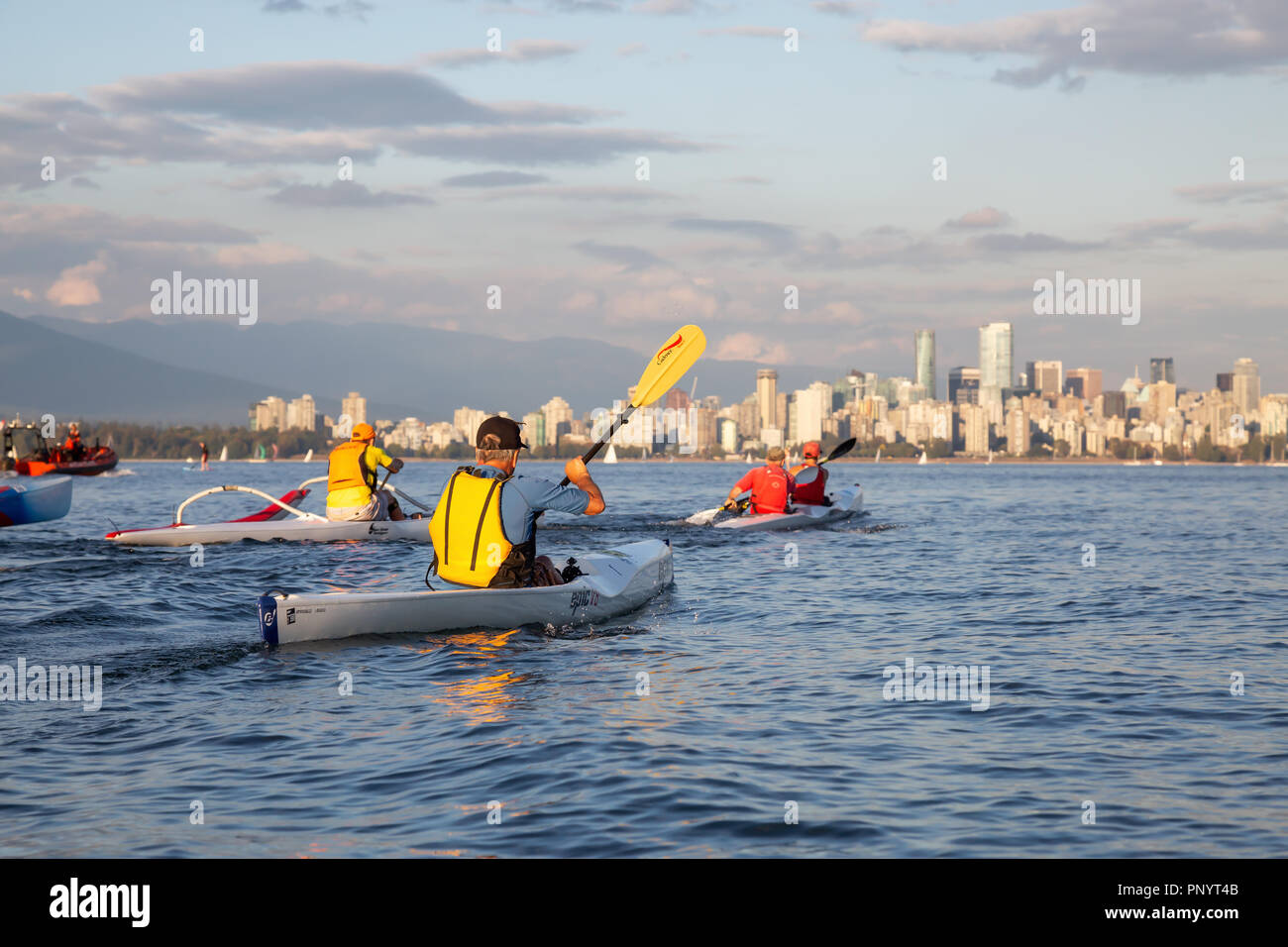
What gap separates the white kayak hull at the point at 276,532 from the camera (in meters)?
19.8

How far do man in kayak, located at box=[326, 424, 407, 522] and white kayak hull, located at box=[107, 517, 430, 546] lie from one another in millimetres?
233

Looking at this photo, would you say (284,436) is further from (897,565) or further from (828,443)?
(897,565)

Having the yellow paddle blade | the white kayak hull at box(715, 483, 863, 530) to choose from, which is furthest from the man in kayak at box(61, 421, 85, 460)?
the yellow paddle blade

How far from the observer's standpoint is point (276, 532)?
20.1 m

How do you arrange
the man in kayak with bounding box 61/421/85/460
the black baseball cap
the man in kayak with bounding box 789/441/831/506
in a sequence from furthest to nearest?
the man in kayak with bounding box 61/421/85/460
the man in kayak with bounding box 789/441/831/506
the black baseball cap

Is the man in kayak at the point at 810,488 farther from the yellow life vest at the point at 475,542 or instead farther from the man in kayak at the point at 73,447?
the man in kayak at the point at 73,447

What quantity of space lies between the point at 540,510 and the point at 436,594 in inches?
49.5

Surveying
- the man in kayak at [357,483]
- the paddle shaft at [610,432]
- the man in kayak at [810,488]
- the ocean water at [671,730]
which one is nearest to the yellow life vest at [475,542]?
the ocean water at [671,730]

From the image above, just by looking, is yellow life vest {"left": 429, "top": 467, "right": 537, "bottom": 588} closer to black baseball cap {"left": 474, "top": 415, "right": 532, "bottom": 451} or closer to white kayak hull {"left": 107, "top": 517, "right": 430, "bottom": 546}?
black baseball cap {"left": 474, "top": 415, "right": 532, "bottom": 451}

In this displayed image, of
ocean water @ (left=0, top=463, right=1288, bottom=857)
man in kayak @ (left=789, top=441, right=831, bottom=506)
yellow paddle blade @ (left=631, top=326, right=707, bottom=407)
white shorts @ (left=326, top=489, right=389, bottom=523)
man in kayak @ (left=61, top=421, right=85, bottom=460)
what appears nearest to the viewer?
ocean water @ (left=0, top=463, right=1288, bottom=857)

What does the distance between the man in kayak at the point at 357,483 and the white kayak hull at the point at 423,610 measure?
9025 mm

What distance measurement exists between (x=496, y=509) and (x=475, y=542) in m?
0.53

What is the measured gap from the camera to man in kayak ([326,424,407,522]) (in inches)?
781
